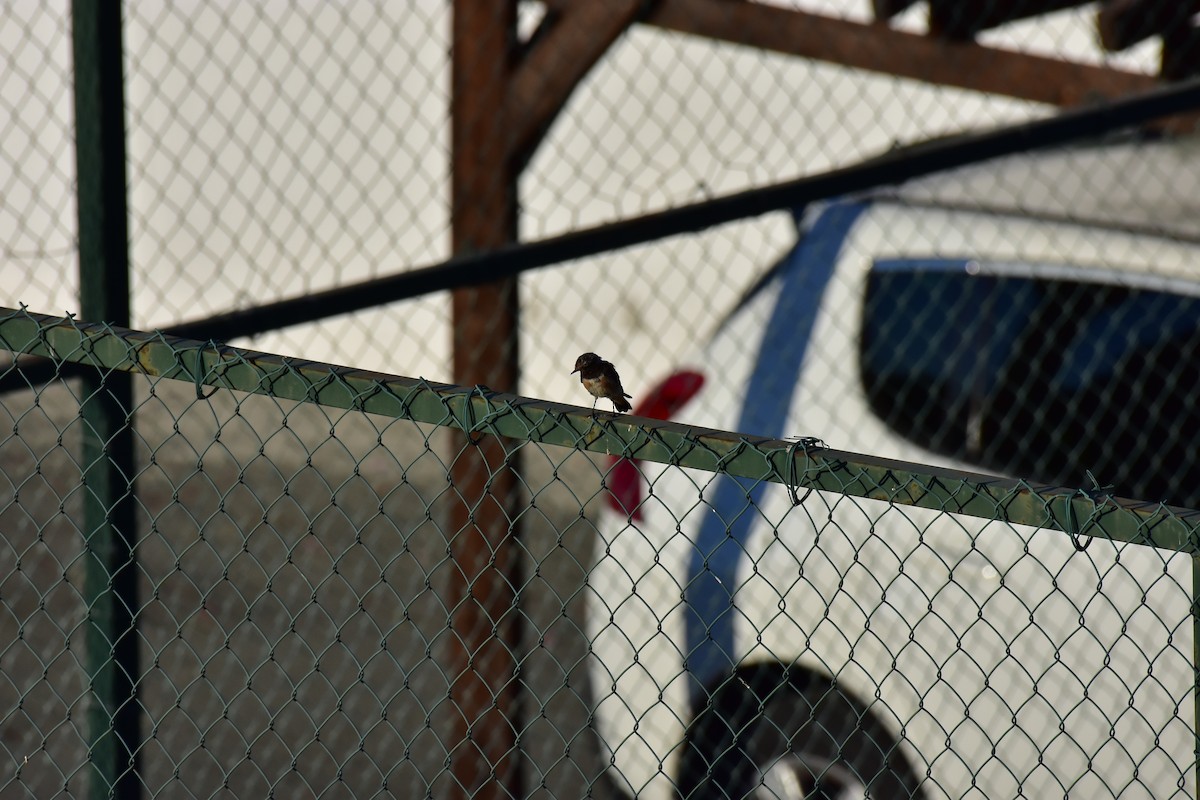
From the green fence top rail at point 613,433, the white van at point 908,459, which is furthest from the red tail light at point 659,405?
the green fence top rail at point 613,433

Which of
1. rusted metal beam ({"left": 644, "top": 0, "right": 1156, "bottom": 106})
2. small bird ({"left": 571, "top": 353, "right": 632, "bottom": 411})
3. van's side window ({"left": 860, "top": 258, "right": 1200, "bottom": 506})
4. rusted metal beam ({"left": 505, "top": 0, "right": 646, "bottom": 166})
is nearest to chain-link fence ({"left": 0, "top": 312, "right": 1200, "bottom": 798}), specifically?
small bird ({"left": 571, "top": 353, "right": 632, "bottom": 411})

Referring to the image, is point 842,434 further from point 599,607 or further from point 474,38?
point 474,38

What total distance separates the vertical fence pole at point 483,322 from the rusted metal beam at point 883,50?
0.57 m

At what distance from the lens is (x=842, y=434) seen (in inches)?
154

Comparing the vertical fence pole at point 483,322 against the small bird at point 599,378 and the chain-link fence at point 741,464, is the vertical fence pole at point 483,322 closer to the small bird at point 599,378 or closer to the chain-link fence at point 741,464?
the chain-link fence at point 741,464

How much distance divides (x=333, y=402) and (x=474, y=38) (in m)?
1.93

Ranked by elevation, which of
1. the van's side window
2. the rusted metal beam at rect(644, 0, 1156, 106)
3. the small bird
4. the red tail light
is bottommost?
the small bird

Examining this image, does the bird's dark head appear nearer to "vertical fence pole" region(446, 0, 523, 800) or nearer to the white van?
the white van

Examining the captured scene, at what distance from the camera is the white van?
3.57m

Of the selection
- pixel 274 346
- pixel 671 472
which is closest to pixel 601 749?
pixel 671 472

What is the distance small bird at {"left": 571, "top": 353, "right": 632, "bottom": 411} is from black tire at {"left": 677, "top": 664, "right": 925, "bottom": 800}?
97 centimetres

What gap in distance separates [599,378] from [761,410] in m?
1.05

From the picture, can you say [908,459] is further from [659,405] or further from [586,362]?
[586,362]

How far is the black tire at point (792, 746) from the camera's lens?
365 centimetres
